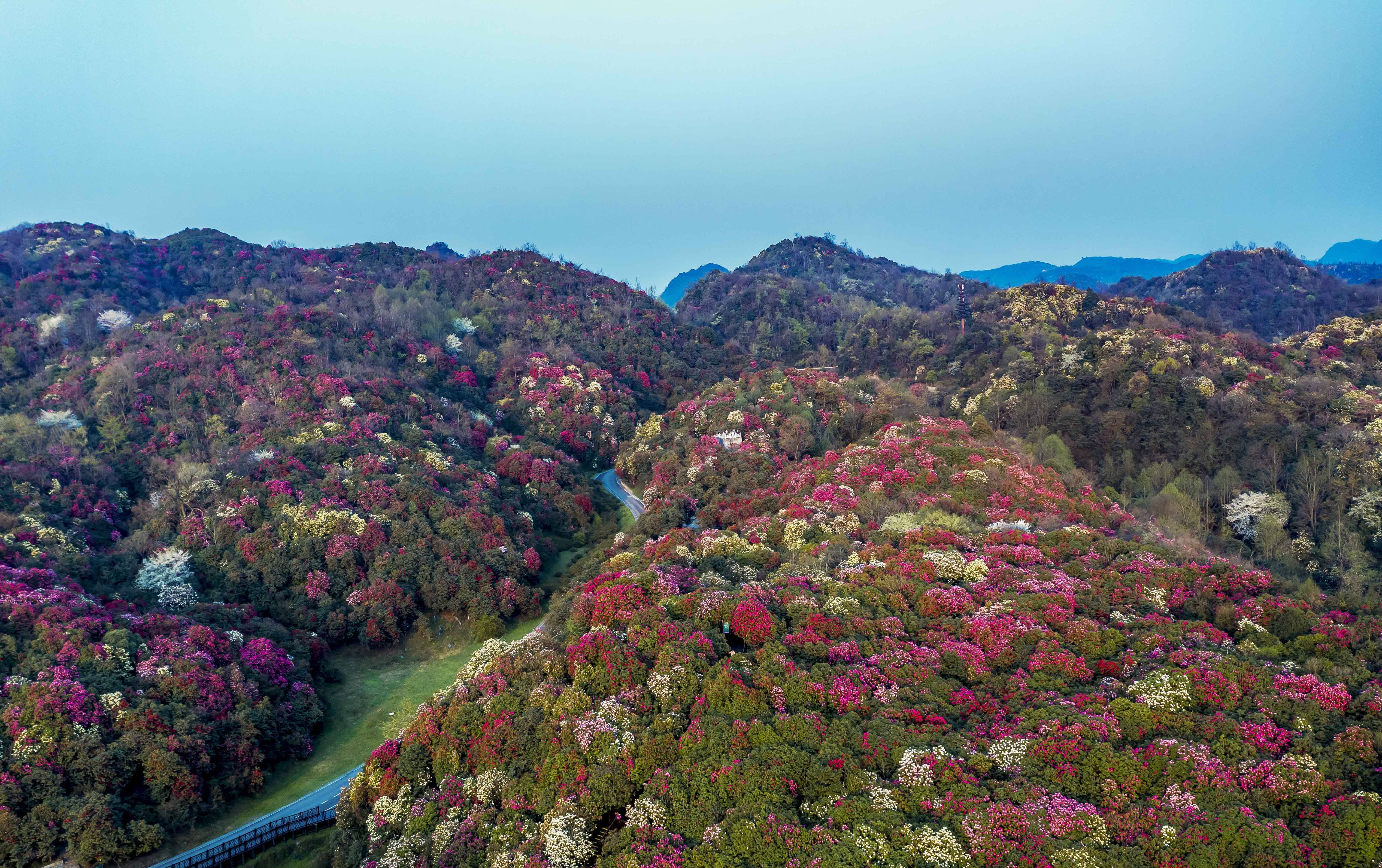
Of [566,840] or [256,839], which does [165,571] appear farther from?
[566,840]

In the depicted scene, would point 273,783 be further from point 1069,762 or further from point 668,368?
point 668,368

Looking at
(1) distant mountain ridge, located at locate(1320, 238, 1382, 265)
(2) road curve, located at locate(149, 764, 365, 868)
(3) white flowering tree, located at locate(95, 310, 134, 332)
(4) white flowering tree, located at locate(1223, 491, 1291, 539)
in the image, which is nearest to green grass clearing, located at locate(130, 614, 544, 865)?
→ (2) road curve, located at locate(149, 764, 365, 868)

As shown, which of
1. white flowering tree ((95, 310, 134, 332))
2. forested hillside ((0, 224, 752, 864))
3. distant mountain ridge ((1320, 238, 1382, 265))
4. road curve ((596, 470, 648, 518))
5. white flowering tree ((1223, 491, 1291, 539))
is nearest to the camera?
forested hillside ((0, 224, 752, 864))

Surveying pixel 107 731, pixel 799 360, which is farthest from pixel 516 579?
pixel 799 360

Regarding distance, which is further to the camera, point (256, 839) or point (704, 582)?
point (704, 582)

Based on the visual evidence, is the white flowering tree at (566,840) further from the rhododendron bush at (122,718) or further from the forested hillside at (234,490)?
the forested hillside at (234,490)

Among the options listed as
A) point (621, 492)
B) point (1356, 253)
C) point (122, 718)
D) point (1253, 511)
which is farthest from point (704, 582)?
point (1356, 253)

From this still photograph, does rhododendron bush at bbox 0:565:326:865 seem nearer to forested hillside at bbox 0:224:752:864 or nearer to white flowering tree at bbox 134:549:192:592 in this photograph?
forested hillside at bbox 0:224:752:864
